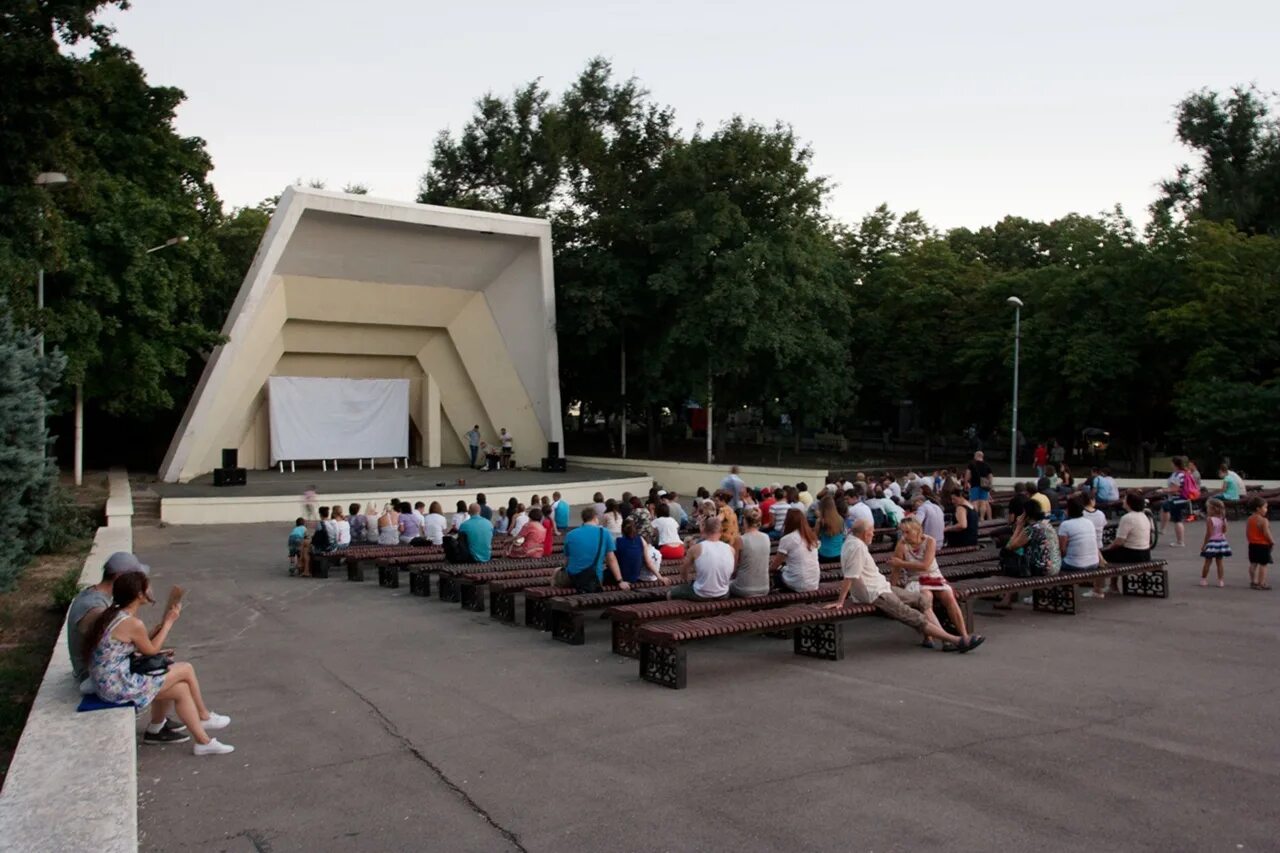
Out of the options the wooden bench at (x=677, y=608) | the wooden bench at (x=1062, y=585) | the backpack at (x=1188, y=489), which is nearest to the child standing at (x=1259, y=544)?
the wooden bench at (x=1062, y=585)

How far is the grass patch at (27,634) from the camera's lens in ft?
21.3

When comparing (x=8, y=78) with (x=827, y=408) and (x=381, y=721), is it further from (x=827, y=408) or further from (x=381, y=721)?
(x=827, y=408)

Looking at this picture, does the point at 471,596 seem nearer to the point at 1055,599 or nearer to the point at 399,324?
the point at 1055,599

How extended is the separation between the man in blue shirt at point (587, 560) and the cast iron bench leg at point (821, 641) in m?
1.88

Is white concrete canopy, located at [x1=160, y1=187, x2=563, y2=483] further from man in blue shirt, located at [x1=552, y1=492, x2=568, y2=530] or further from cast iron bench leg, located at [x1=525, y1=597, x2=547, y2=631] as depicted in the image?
cast iron bench leg, located at [x1=525, y1=597, x2=547, y2=631]

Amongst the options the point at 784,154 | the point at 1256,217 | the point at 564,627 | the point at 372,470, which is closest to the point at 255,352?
the point at 372,470

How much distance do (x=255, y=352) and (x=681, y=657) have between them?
22084 mm

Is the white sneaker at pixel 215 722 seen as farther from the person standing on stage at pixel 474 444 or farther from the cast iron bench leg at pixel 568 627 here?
the person standing on stage at pixel 474 444

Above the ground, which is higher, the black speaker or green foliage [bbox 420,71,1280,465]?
green foliage [bbox 420,71,1280,465]

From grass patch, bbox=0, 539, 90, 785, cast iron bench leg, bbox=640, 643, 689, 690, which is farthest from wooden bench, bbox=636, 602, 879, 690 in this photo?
grass patch, bbox=0, 539, 90, 785

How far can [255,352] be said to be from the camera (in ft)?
86.0

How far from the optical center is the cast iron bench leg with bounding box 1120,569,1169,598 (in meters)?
10.7

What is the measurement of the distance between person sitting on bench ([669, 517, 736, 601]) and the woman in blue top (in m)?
2.17

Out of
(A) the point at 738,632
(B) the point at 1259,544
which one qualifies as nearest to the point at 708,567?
(A) the point at 738,632
